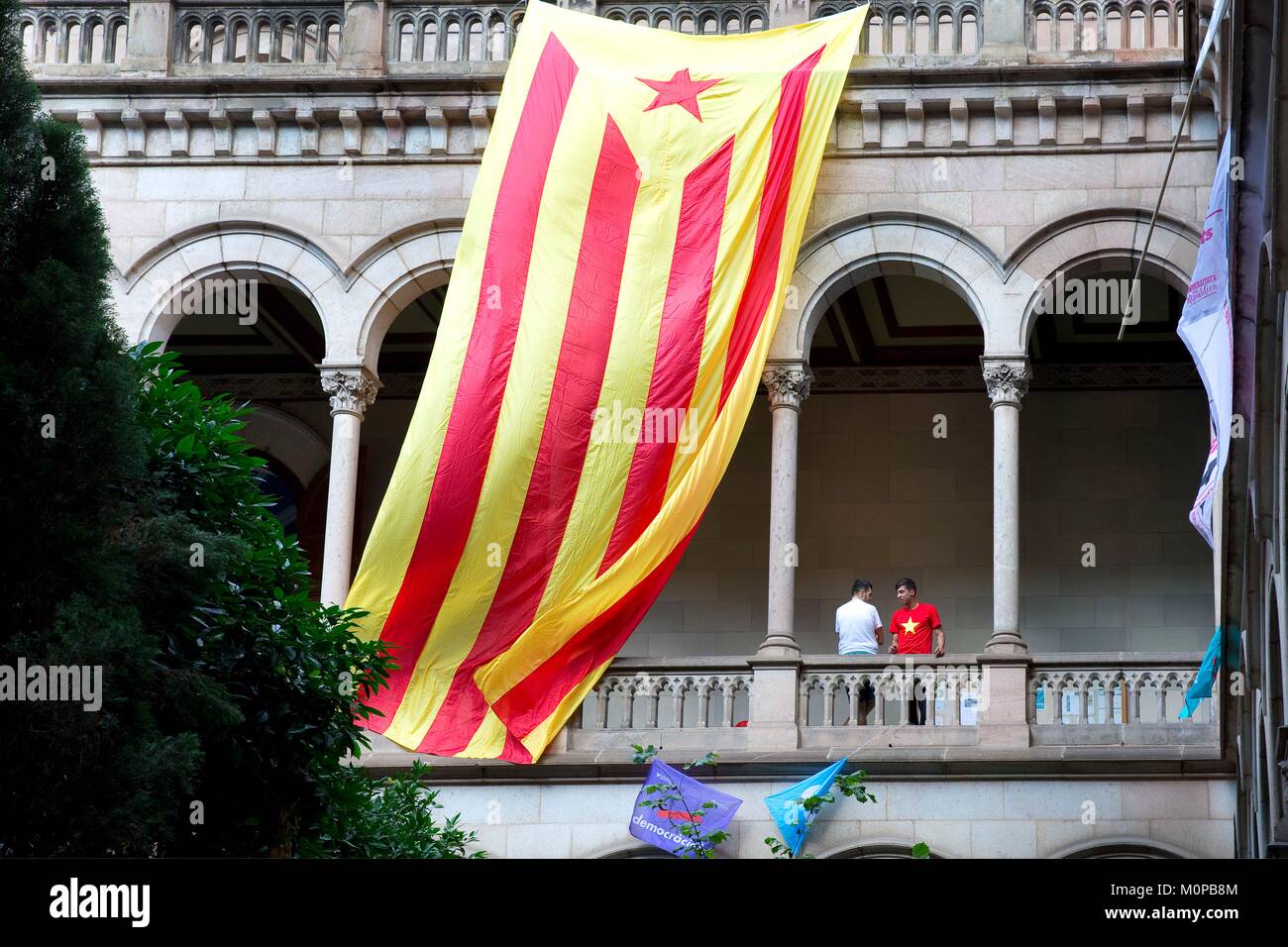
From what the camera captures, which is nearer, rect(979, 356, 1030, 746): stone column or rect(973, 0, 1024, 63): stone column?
rect(979, 356, 1030, 746): stone column

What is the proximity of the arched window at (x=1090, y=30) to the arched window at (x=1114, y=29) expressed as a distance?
0.39 feet

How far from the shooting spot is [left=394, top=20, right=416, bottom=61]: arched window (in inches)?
890

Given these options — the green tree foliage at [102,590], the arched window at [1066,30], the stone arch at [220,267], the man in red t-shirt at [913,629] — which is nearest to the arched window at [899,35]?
the arched window at [1066,30]

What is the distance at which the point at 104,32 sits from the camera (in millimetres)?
22984

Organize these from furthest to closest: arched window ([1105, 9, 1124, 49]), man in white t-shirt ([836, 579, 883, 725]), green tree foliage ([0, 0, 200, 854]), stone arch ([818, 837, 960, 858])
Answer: arched window ([1105, 9, 1124, 49])
man in white t-shirt ([836, 579, 883, 725])
stone arch ([818, 837, 960, 858])
green tree foliage ([0, 0, 200, 854])

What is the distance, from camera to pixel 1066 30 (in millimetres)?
21766

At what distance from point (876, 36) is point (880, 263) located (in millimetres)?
2493

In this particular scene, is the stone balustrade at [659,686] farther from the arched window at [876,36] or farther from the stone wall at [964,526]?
the arched window at [876,36]

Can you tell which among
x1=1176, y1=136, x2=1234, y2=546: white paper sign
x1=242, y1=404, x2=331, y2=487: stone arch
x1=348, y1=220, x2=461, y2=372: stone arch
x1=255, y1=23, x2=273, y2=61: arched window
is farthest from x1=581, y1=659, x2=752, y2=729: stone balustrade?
x1=255, y1=23, x2=273, y2=61: arched window

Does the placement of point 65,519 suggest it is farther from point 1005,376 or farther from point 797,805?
point 1005,376

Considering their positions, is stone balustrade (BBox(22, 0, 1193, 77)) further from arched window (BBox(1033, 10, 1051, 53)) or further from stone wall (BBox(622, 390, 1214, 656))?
stone wall (BBox(622, 390, 1214, 656))

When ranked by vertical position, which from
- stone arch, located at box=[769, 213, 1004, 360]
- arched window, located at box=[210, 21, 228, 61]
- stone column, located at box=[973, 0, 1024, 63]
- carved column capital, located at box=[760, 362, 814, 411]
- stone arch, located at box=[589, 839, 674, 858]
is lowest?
stone arch, located at box=[589, 839, 674, 858]

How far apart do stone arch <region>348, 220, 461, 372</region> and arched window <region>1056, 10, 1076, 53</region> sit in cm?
641

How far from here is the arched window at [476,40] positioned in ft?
73.9
